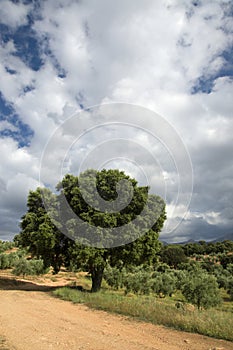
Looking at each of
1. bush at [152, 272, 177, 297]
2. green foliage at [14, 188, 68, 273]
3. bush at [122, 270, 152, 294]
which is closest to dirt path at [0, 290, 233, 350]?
green foliage at [14, 188, 68, 273]

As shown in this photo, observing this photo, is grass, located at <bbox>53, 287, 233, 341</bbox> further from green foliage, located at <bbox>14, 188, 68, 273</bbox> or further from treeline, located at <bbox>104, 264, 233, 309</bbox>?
treeline, located at <bbox>104, 264, 233, 309</bbox>

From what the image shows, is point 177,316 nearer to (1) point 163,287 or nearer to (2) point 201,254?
(1) point 163,287

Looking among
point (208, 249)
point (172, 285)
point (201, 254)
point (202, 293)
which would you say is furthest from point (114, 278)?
point (208, 249)

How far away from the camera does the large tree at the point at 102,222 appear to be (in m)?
20.3

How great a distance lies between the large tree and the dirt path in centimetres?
732

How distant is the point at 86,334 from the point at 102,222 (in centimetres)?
1124

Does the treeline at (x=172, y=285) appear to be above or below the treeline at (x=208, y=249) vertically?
below

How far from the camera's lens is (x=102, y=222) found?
2048 centimetres

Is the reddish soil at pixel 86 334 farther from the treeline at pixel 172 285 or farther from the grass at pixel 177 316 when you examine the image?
the treeline at pixel 172 285

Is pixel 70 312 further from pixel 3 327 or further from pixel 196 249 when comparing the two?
pixel 196 249

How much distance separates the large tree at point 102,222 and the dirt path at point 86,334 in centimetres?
732

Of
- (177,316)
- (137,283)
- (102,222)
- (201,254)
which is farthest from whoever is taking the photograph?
(201,254)

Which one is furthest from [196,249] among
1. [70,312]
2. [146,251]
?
[70,312]

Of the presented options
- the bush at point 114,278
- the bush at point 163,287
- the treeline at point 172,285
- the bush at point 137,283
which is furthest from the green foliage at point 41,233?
the bush at point 163,287
